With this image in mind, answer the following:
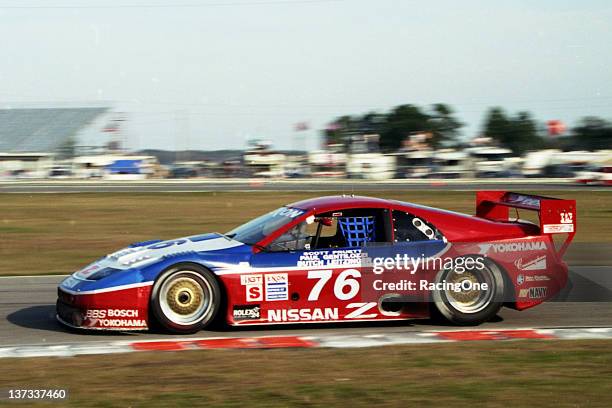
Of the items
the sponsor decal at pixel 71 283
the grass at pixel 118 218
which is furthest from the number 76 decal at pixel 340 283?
the grass at pixel 118 218

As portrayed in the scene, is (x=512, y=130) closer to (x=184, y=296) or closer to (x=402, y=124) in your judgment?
(x=402, y=124)

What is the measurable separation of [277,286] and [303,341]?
551 mm

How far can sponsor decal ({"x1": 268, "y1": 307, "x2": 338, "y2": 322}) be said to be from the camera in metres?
7.27

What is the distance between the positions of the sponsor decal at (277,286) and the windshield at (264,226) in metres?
0.42

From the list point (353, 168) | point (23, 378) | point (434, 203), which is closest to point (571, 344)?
point (23, 378)

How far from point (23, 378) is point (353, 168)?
44.4 meters

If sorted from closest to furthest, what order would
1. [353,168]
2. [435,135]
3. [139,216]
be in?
[139,216] → [353,168] → [435,135]

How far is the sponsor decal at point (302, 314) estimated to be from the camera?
23.8ft

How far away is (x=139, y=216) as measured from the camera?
68.6ft

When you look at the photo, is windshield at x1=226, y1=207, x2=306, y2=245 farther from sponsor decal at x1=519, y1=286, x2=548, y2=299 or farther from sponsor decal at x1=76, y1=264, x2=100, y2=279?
sponsor decal at x1=519, y1=286, x2=548, y2=299

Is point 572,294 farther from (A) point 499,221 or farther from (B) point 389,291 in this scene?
(B) point 389,291

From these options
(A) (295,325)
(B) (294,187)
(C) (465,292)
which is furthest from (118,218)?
(B) (294,187)

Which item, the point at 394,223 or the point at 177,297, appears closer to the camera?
the point at 177,297

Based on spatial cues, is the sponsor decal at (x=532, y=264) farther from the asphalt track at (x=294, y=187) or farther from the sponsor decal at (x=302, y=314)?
the asphalt track at (x=294, y=187)
